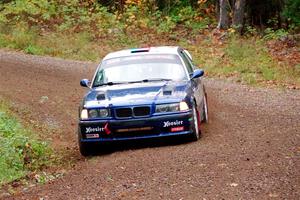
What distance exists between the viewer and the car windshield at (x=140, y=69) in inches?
447

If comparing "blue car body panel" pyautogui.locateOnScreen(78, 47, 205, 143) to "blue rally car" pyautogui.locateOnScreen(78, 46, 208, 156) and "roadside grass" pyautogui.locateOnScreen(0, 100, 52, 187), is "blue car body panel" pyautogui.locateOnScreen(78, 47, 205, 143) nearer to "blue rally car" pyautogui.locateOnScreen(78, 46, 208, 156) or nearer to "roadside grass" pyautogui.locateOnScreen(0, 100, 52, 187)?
"blue rally car" pyautogui.locateOnScreen(78, 46, 208, 156)

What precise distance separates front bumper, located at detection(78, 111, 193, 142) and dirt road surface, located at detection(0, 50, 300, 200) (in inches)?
9.8

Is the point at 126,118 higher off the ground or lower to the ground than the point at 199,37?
higher

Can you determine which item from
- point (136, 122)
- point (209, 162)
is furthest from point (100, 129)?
point (209, 162)

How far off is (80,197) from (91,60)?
17.7m

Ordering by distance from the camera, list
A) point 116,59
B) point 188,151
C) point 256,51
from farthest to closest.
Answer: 1. point 256,51
2. point 116,59
3. point 188,151

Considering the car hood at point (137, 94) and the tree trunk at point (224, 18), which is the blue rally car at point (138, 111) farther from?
the tree trunk at point (224, 18)

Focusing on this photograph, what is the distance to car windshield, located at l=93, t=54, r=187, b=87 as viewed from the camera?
1136 centimetres

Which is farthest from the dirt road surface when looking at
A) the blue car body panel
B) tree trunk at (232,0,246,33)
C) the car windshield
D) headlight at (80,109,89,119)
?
tree trunk at (232,0,246,33)

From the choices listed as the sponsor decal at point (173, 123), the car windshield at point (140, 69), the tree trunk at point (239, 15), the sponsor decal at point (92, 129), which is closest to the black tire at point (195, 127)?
the sponsor decal at point (173, 123)

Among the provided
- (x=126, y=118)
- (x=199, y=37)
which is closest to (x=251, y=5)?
(x=199, y=37)

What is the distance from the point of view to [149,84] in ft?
35.7

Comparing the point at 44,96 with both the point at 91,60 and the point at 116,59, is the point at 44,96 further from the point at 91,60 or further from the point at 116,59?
the point at 91,60

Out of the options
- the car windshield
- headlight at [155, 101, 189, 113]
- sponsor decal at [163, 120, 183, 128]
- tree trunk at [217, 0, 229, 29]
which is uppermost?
the car windshield
